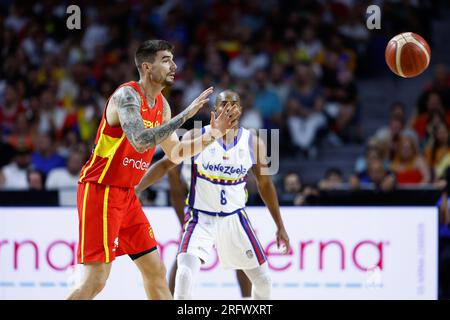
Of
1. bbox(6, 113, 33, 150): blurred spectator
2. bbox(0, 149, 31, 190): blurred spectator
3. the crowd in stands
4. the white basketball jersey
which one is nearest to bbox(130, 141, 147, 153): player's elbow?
the white basketball jersey

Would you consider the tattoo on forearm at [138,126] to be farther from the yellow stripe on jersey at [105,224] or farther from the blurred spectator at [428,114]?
the blurred spectator at [428,114]

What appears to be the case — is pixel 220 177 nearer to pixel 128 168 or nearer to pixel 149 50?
pixel 128 168

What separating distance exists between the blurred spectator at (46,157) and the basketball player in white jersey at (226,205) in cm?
452

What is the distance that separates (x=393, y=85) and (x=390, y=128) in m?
2.11

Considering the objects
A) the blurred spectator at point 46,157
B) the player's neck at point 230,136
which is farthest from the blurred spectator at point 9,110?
the player's neck at point 230,136

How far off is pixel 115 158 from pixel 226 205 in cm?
119

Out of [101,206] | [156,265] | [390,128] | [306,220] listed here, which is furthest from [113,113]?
[390,128]

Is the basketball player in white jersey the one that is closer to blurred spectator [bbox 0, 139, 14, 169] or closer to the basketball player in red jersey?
the basketball player in red jersey

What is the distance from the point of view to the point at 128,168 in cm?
552

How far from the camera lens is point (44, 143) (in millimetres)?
10883

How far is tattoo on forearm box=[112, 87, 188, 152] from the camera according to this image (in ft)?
17.0

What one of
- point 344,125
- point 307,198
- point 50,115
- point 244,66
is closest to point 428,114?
point 344,125

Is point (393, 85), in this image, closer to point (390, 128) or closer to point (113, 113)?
point (390, 128)

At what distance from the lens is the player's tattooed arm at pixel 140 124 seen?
5176 mm
